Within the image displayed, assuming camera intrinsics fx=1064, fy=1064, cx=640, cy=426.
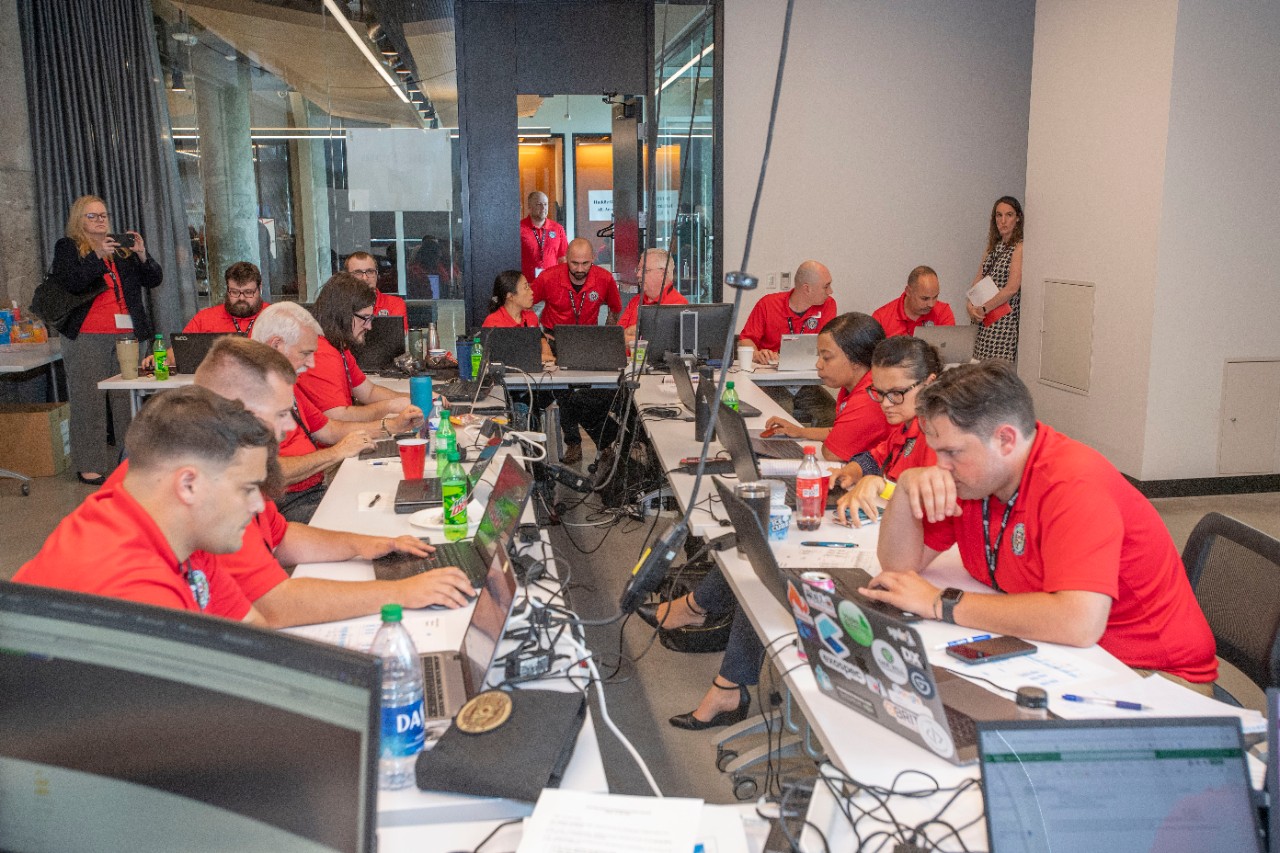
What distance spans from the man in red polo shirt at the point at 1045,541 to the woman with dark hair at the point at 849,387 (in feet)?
4.32

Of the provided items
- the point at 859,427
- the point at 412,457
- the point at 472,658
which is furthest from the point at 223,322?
the point at 472,658

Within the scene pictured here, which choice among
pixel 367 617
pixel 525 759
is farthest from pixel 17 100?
pixel 525 759

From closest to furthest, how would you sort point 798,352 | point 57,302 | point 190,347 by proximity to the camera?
point 190,347 < point 798,352 < point 57,302

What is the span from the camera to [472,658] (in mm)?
1827

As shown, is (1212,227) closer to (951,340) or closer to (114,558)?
(951,340)

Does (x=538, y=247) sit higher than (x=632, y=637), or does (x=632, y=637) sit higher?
(x=538, y=247)

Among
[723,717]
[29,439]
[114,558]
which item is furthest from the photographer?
[29,439]

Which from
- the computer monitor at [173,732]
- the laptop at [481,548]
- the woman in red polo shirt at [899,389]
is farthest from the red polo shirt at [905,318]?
the computer monitor at [173,732]

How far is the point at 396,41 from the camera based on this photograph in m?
8.26

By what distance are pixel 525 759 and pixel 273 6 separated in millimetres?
7827

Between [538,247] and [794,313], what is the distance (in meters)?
2.36

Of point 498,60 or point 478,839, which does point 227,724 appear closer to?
point 478,839

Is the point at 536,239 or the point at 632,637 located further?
the point at 536,239

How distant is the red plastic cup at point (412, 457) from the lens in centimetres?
335
